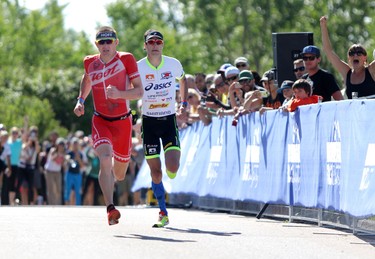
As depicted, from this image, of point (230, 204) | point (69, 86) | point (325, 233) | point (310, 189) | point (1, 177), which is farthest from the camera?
point (69, 86)

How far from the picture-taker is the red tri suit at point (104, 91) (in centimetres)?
1446

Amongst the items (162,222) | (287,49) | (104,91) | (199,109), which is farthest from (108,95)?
(199,109)

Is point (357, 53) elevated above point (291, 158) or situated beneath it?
elevated above

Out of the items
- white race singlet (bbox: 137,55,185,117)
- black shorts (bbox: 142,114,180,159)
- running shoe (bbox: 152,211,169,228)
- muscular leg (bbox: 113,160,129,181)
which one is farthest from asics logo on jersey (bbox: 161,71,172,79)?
running shoe (bbox: 152,211,169,228)

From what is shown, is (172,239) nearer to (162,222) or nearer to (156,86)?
(162,222)

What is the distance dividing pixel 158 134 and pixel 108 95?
5.71 ft

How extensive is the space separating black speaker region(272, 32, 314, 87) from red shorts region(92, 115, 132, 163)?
15.3ft

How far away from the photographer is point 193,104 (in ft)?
71.5

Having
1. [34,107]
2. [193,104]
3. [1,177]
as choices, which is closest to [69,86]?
[34,107]

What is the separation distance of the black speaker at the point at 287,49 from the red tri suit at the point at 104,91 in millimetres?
4787

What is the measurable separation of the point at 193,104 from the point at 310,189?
666cm

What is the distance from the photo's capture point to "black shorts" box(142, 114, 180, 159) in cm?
1564

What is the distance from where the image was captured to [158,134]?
1573 centimetres

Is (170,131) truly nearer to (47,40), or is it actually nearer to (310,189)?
(310,189)
